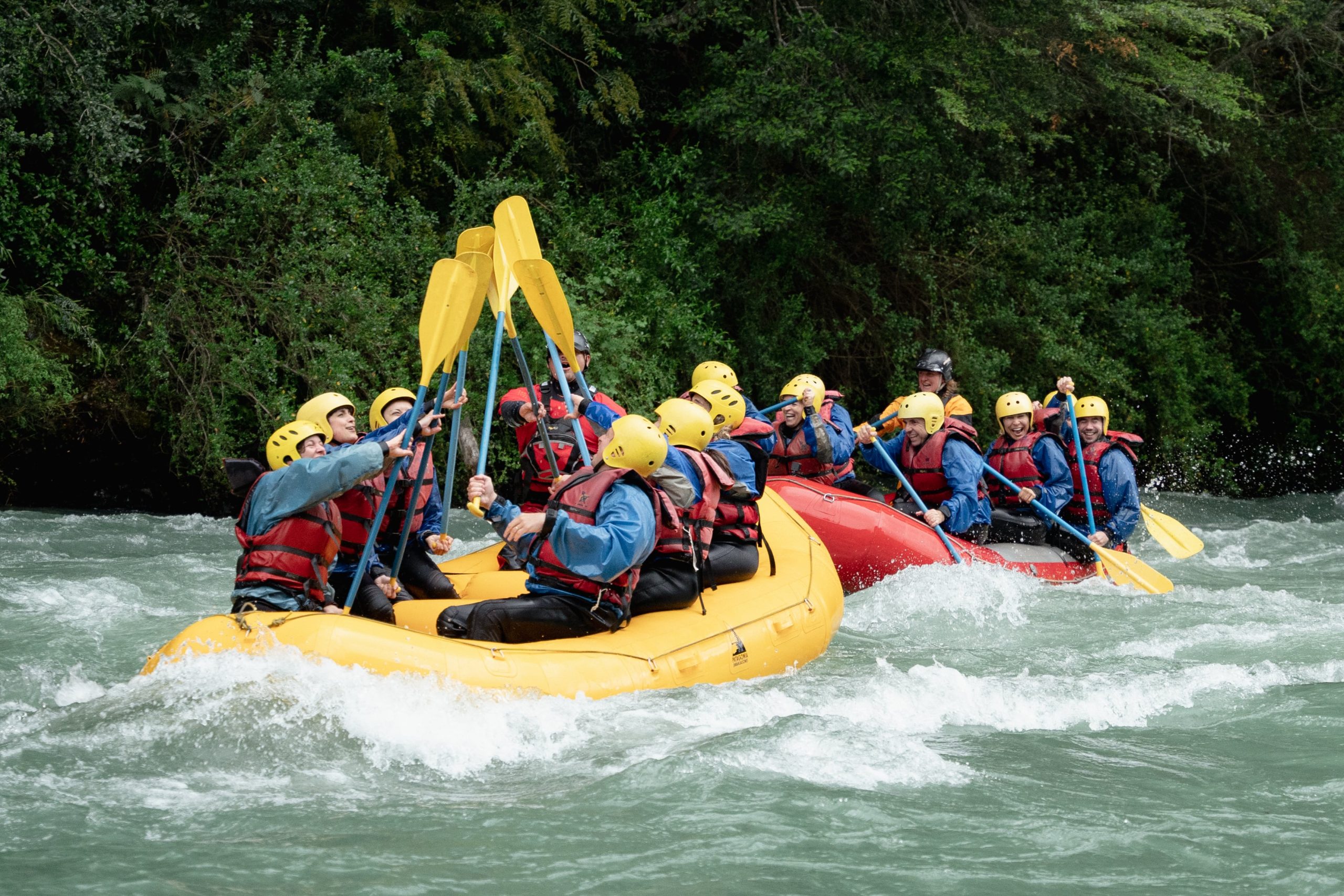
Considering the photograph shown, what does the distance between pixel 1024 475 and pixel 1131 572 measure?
3.18ft

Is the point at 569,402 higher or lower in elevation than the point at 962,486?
higher

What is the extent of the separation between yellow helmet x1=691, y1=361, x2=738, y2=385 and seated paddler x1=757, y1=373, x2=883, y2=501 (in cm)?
52

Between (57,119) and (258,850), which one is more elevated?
(57,119)

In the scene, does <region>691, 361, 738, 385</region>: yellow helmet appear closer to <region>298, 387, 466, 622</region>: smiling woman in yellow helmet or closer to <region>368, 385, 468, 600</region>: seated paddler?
<region>368, 385, 468, 600</region>: seated paddler

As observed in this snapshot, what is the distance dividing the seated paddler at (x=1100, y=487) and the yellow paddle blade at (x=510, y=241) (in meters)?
4.50

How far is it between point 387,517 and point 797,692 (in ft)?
6.46

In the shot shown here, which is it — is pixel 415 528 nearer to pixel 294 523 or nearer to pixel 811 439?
pixel 294 523

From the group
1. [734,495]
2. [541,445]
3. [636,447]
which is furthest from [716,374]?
[636,447]

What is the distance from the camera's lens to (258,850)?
136 inches

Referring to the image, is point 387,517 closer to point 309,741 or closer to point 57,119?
point 309,741

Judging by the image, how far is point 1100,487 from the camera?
888 cm

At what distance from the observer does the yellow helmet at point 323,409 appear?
18.0 feet

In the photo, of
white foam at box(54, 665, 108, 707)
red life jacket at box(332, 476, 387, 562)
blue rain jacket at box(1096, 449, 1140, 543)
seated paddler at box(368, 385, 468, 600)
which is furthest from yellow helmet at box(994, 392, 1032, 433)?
white foam at box(54, 665, 108, 707)

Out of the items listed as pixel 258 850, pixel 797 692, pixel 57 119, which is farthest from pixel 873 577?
pixel 57 119
